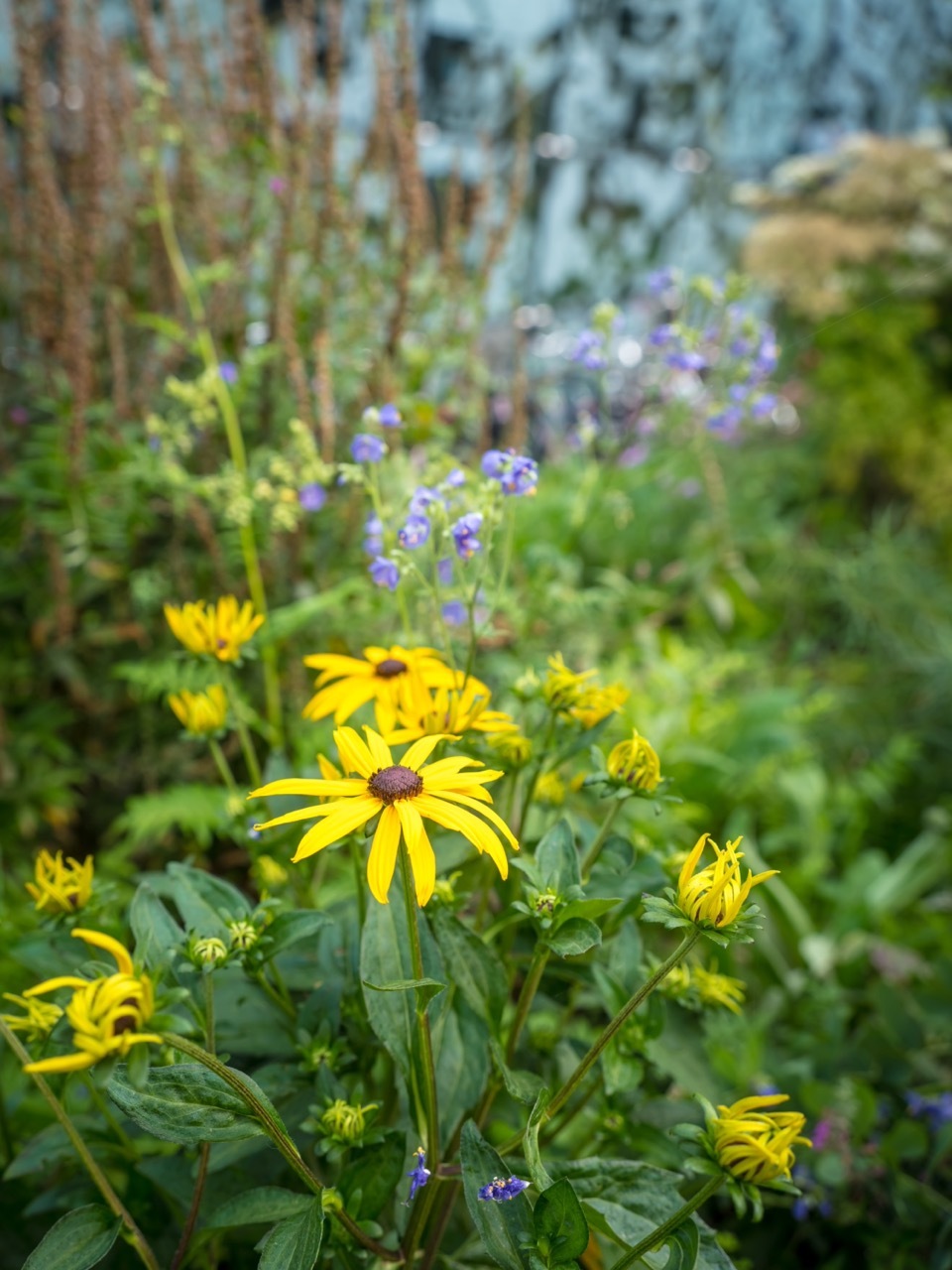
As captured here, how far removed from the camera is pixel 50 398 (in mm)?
1724

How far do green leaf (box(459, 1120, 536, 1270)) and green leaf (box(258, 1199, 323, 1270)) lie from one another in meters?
0.10

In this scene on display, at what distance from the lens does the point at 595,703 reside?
818 mm

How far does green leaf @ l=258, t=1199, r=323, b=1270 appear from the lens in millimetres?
581

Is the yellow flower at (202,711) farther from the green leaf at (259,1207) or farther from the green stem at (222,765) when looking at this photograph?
the green leaf at (259,1207)

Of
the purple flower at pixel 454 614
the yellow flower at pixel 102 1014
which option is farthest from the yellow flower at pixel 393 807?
the purple flower at pixel 454 614

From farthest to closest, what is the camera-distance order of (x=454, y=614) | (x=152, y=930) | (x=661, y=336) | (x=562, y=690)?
(x=661, y=336) → (x=454, y=614) → (x=562, y=690) → (x=152, y=930)

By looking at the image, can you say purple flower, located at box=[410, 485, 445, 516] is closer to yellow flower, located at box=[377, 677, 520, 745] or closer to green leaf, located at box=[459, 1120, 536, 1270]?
yellow flower, located at box=[377, 677, 520, 745]

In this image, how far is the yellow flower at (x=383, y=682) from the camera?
78 cm

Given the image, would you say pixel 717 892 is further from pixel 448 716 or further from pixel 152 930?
pixel 152 930

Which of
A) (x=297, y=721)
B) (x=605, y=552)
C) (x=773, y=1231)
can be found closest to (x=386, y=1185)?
(x=773, y=1231)

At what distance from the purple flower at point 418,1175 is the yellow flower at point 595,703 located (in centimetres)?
37

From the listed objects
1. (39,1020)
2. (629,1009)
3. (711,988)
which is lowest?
(711,988)

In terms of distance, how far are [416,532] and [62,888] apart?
1.34 ft

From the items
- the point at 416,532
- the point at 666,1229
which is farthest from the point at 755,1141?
the point at 416,532
